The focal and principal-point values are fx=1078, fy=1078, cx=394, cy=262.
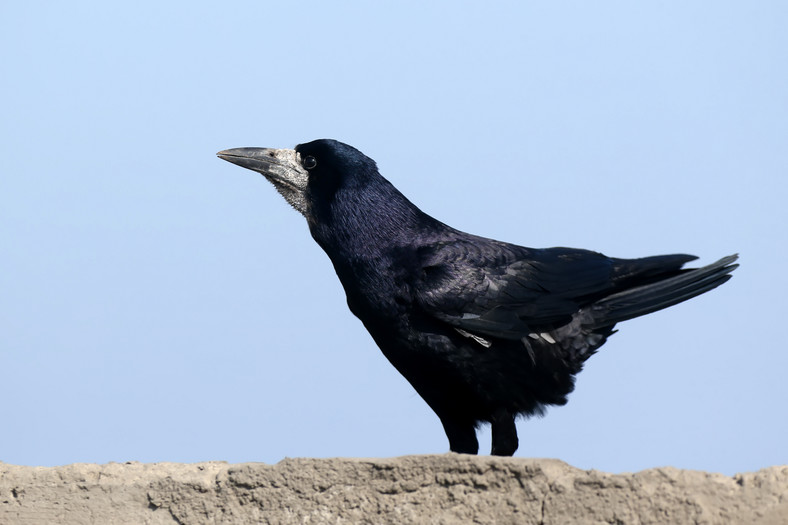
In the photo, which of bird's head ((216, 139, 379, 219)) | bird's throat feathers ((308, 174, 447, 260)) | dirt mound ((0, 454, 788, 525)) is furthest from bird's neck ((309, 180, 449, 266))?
dirt mound ((0, 454, 788, 525))

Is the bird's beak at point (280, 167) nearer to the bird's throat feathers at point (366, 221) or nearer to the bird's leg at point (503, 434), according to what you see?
the bird's throat feathers at point (366, 221)

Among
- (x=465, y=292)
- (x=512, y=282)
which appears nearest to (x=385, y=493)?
(x=465, y=292)

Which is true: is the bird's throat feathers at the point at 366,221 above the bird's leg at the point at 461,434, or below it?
above

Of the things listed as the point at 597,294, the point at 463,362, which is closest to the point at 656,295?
the point at 597,294

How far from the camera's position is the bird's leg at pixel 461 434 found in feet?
21.5

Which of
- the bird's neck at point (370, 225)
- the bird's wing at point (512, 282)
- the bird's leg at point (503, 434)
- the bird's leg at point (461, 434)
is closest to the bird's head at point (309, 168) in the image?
the bird's neck at point (370, 225)

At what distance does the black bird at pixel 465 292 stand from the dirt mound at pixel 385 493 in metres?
1.36

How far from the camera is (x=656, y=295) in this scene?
6.90 meters

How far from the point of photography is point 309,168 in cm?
711

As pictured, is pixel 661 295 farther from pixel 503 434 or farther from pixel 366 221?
pixel 366 221

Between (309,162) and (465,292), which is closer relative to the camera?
(465,292)

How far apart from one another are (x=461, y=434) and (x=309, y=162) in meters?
2.04

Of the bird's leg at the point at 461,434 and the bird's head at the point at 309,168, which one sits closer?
the bird's leg at the point at 461,434

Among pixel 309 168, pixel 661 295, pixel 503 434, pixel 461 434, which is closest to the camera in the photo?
pixel 503 434
